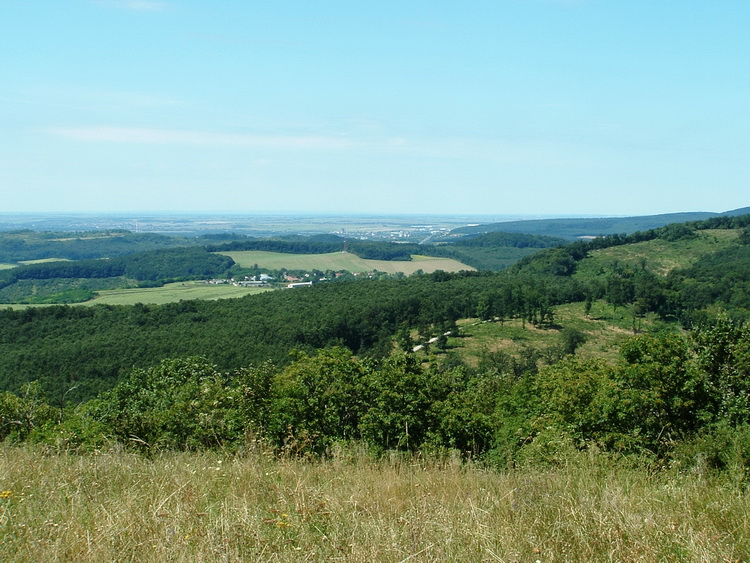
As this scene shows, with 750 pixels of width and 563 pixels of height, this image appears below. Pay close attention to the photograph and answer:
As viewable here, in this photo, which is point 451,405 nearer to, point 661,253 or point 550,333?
point 550,333

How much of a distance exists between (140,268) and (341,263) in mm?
65713

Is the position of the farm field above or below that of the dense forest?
below

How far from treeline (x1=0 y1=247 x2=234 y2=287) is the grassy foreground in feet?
517

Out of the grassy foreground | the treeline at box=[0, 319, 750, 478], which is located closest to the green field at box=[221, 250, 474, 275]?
the treeline at box=[0, 319, 750, 478]

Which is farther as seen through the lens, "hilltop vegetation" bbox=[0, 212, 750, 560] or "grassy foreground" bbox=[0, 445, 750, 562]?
"hilltop vegetation" bbox=[0, 212, 750, 560]

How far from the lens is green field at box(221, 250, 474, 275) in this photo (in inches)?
6673

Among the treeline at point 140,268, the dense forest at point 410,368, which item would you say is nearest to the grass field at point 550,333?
the dense forest at point 410,368

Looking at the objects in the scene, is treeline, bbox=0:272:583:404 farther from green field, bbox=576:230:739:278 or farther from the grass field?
green field, bbox=576:230:739:278

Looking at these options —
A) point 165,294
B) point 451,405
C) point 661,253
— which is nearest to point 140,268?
point 165,294

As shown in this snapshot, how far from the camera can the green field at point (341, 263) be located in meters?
170

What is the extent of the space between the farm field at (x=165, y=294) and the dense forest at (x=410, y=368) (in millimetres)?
23609

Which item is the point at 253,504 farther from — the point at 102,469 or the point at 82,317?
the point at 82,317

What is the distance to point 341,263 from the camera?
180750mm

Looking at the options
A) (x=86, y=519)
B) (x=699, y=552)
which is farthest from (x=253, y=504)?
(x=699, y=552)
